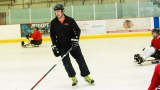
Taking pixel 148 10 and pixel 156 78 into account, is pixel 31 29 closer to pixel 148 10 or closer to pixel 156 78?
pixel 148 10

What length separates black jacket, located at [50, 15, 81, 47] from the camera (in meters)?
2.78

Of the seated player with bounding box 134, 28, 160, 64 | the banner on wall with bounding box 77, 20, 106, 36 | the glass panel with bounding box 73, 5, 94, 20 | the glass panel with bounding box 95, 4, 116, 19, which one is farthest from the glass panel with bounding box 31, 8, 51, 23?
the seated player with bounding box 134, 28, 160, 64

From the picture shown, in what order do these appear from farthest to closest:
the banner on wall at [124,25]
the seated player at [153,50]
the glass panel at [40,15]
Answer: the glass panel at [40,15]
the banner on wall at [124,25]
the seated player at [153,50]

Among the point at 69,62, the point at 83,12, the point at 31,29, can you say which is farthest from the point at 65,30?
the point at 31,29

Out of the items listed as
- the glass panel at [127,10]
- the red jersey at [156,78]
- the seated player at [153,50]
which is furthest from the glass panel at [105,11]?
the red jersey at [156,78]

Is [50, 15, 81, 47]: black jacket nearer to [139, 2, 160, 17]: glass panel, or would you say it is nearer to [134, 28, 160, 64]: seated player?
[134, 28, 160, 64]: seated player

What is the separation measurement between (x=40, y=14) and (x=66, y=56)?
10.9 metres

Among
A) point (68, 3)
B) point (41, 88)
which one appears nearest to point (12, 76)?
point (41, 88)

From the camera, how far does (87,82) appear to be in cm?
304

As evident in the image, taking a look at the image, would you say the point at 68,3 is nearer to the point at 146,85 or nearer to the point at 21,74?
the point at 21,74

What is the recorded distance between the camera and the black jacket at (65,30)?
2.78m

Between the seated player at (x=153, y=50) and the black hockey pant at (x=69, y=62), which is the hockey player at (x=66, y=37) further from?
the seated player at (x=153, y=50)

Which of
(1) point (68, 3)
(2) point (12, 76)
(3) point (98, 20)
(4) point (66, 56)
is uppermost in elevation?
(1) point (68, 3)

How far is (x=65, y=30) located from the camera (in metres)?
2.79
